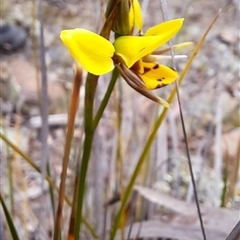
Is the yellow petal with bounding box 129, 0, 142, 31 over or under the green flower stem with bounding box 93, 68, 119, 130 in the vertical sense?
over

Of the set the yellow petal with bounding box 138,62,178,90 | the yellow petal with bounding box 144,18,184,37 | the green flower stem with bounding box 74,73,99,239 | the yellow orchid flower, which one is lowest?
the green flower stem with bounding box 74,73,99,239

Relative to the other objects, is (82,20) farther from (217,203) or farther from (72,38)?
(72,38)

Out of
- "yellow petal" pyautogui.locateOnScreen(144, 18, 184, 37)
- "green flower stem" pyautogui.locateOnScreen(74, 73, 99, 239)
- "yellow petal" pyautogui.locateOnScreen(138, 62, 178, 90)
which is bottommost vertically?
"green flower stem" pyautogui.locateOnScreen(74, 73, 99, 239)

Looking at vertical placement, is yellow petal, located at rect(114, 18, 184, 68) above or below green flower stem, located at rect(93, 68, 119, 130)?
above

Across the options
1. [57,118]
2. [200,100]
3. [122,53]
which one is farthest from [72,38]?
[200,100]
